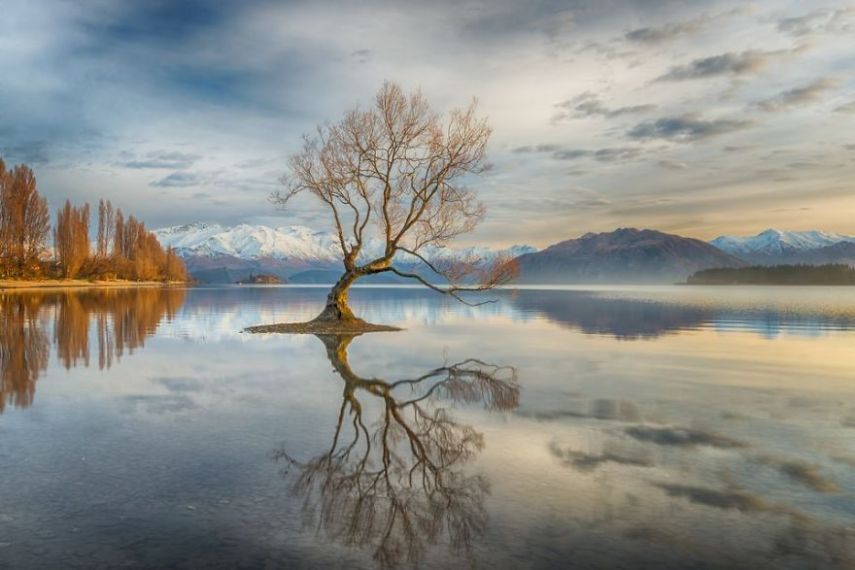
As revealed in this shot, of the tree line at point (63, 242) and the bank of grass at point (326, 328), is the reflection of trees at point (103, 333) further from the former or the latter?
the tree line at point (63, 242)

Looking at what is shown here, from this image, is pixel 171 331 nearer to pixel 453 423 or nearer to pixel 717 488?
pixel 453 423

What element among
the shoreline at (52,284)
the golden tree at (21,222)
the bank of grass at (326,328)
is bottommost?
the bank of grass at (326,328)

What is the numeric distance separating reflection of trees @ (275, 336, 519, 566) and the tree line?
Answer: 105572mm

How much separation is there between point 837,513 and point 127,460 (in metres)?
10.0

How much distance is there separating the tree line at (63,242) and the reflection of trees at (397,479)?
10557 cm

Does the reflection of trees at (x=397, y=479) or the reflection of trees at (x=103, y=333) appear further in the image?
the reflection of trees at (x=103, y=333)

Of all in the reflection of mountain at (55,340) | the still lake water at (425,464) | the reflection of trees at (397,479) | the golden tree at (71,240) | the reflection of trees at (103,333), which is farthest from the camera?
the golden tree at (71,240)

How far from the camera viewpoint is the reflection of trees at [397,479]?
23.0 feet

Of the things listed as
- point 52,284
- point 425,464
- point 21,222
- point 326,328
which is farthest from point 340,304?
point 52,284

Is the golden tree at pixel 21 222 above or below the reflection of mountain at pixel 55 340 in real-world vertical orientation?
above

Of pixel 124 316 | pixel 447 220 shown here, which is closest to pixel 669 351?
pixel 447 220

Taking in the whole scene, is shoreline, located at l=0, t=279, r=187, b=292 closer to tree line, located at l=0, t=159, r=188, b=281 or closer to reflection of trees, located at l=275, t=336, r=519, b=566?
tree line, located at l=0, t=159, r=188, b=281

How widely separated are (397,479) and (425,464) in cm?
87

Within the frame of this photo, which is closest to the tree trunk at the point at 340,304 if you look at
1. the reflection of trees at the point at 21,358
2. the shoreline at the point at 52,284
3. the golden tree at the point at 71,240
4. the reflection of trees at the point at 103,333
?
the reflection of trees at the point at 103,333
